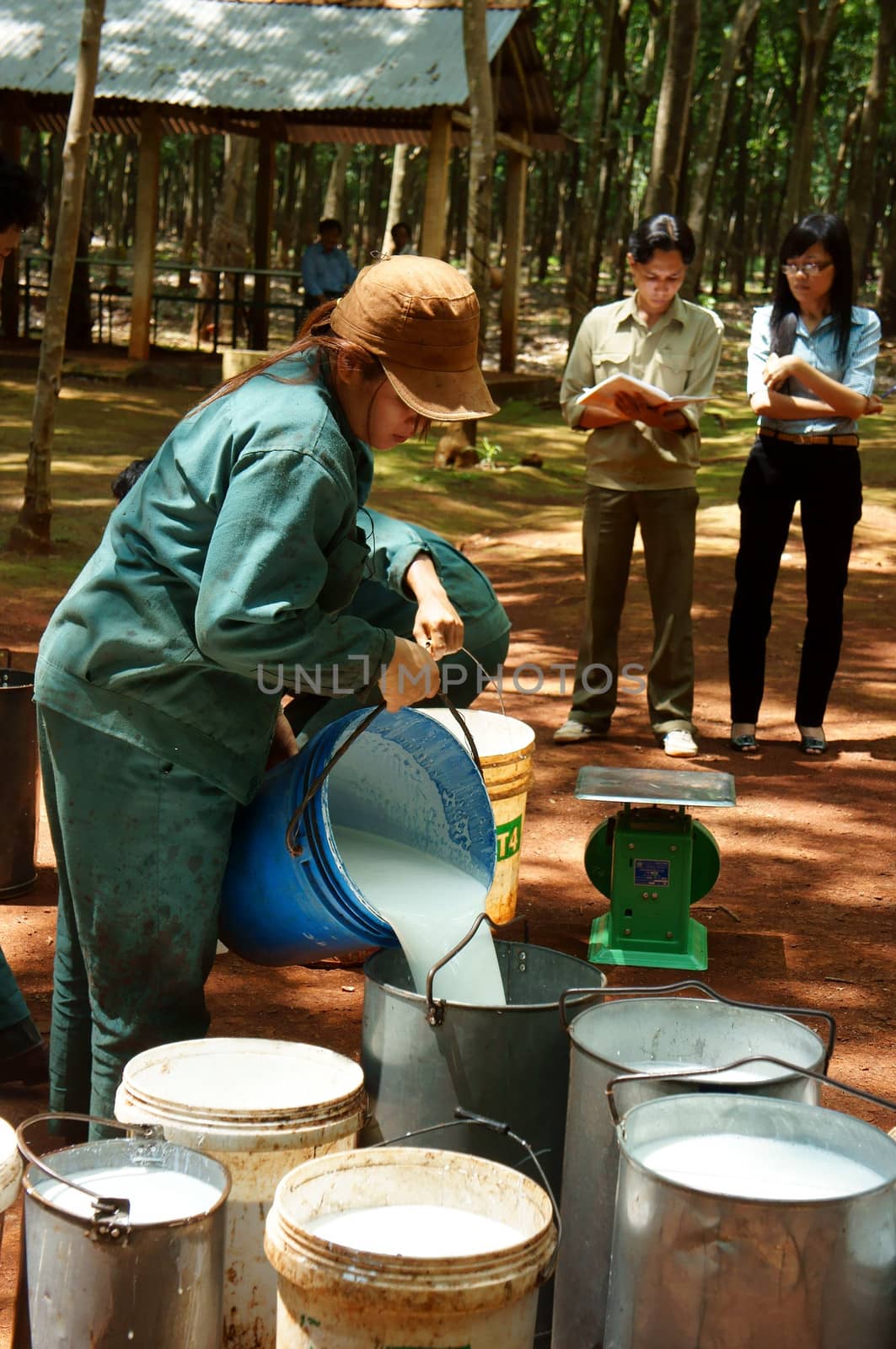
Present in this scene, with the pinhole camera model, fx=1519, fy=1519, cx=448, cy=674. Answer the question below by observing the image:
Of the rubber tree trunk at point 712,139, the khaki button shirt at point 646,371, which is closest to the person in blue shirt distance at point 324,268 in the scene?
the rubber tree trunk at point 712,139

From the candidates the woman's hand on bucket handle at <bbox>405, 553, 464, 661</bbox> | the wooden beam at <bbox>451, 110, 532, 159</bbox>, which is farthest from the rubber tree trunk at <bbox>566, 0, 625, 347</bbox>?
the woman's hand on bucket handle at <bbox>405, 553, 464, 661</bbox>

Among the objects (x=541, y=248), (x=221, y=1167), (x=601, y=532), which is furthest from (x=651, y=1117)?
(x=541, y=248)

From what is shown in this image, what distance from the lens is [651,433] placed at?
5949mm

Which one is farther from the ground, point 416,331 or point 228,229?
point 228,229

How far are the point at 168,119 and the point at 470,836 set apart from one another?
17.8 metres

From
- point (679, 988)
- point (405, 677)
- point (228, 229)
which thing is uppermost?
point (228, 229)

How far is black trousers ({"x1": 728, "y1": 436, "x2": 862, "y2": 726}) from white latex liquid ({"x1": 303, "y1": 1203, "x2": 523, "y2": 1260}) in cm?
399

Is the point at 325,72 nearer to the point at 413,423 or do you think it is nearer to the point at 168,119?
the point at 168,119

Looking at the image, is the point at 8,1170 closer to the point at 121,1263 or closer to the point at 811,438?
the point at 121,1263

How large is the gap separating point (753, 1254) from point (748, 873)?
323 cm

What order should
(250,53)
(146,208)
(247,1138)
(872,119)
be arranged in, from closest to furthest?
(247,1138)
(146,208)
(250,53)
(872,119)

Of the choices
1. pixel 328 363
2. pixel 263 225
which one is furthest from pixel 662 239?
pixel 263 225

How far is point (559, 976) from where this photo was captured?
119 inches

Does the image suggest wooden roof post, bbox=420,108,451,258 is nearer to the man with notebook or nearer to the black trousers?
the man with notebook
